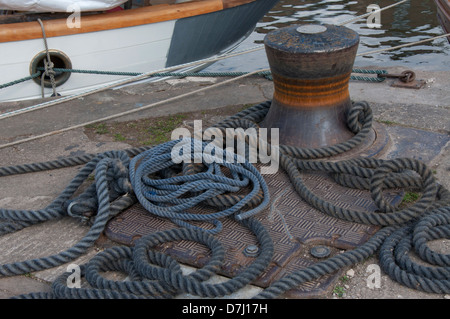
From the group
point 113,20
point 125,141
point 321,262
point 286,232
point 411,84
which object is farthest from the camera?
point 113,20

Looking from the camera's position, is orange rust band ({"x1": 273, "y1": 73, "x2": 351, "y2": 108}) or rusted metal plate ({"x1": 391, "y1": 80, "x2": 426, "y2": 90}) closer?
orange rust band ({"x1": 273, "y1": 73, "x2": 351, "y2": 108})

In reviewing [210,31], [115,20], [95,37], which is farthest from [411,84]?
[95,37]

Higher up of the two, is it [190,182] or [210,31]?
[190,182]

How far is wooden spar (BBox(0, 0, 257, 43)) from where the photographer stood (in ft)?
18.3

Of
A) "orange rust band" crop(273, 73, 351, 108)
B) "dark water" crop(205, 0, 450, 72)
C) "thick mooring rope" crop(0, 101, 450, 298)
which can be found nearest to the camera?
"thick mooring rope" crop(0, 101, 450, 298)

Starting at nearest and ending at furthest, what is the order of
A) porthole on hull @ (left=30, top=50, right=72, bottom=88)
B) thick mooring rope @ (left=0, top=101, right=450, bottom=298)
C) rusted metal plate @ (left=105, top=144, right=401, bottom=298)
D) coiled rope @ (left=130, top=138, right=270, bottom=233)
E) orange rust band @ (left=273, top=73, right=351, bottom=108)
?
thick mooring rope @ (left=0, top=101, right=450, bottom=298), rusted metal plate @ (left=105, top=144, right=401, bottom=298), coiled rope @ (left=130, top=138, right=270, bottom=233), orange rust band @ (left=273, top=73, right=351, bottom=108), porthole on hull @ (left=30, top=50, right=72, bottom=88)

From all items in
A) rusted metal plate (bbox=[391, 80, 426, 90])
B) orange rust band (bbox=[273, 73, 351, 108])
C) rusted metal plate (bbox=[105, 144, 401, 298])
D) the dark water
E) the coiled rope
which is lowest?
the dark water

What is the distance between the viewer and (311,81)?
132 inches

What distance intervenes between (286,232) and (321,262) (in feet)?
1.09

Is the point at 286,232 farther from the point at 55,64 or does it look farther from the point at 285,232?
the point at 55,64

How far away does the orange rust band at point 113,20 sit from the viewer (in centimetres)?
557

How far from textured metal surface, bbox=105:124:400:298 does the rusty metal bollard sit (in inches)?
16.3

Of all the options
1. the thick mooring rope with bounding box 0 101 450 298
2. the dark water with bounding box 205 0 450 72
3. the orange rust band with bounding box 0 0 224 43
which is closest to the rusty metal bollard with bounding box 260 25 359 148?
the thick mooring rope with bounding box 0 101 450 298

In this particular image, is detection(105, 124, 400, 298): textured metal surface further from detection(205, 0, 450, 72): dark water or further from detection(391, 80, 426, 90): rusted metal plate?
detection(205, 0, 450, 72): dark water
